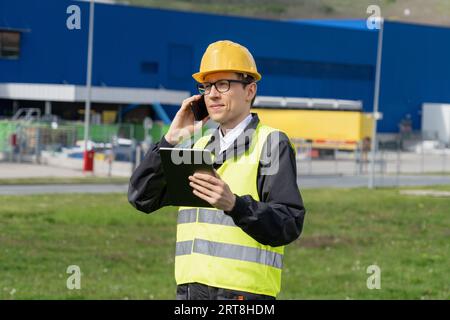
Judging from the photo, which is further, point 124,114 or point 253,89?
point 124,114

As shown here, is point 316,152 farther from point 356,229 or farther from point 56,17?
point 356,229

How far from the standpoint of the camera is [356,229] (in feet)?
76.7

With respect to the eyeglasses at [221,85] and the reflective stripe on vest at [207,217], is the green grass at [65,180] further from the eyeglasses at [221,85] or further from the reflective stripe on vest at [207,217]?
the eyeglasses at [221,85]

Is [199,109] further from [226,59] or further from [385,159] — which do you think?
[385,159]

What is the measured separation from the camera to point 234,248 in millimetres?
5578

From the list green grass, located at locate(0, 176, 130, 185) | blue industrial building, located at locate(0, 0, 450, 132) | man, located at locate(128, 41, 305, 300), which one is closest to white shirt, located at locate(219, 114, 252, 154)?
man, located at locate(128, 41, 305, 300)

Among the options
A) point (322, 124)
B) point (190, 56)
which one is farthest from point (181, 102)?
point (190, 56)

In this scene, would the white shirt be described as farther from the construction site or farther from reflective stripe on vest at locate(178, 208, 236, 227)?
the construction site

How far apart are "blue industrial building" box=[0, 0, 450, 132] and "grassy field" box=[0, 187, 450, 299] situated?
85.8ft

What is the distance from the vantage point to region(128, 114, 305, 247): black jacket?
525cm

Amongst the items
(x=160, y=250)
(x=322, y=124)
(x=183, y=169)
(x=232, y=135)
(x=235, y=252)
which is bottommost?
(x=160, y=250)

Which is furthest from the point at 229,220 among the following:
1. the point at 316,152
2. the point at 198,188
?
the point at 316,152

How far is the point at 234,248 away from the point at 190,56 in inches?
2460
